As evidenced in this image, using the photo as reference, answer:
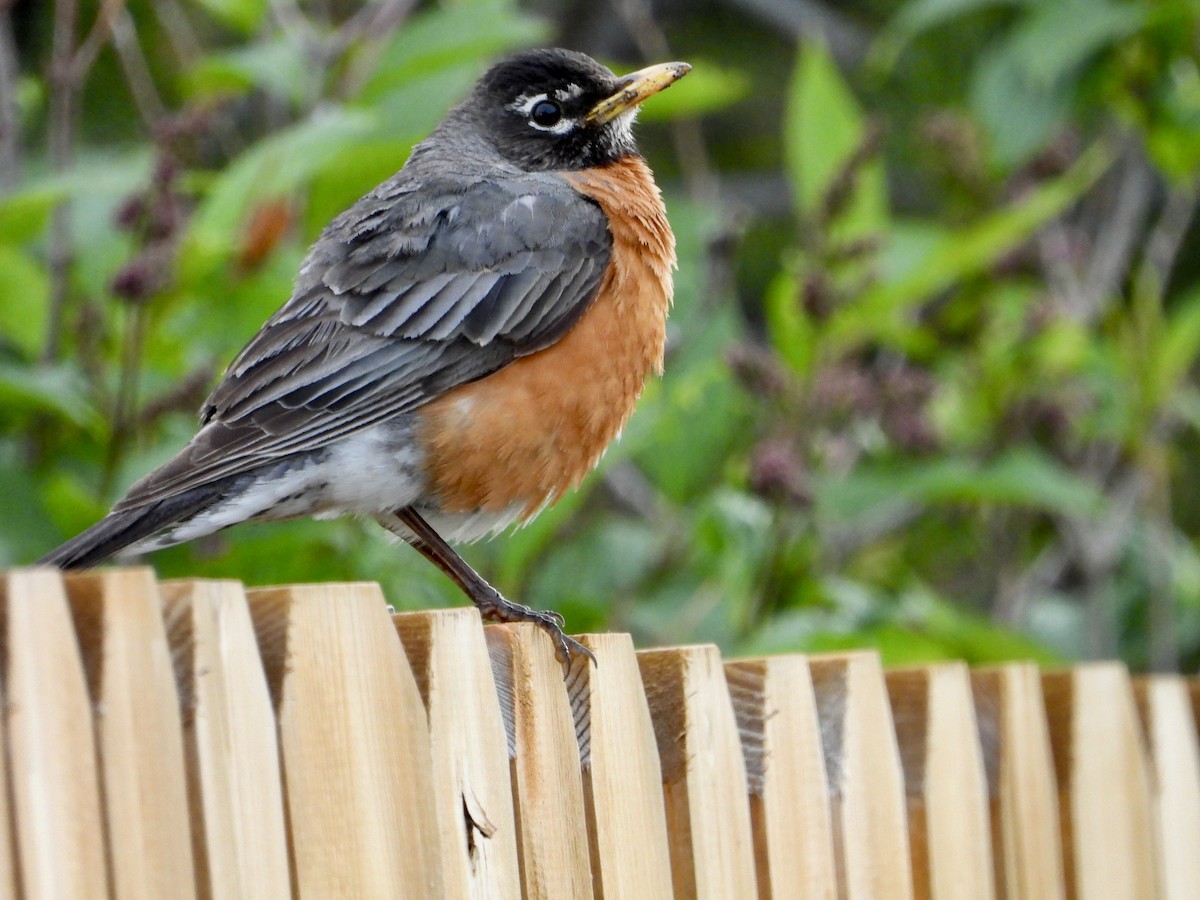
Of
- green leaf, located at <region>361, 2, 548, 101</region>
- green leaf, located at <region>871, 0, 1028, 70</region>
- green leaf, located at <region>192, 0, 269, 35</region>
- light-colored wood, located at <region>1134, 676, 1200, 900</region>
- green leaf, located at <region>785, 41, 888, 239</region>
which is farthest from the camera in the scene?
green leaf, located at <region>871, 0, 1028, 70</region>

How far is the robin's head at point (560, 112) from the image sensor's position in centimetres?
356

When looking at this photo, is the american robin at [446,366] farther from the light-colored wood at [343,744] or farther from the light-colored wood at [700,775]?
the light-colored wood at [343,744]

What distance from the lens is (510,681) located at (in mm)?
1940

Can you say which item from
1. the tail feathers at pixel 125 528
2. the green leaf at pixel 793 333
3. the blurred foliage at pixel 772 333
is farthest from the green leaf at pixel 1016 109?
the tail feathers at pixel 125 528

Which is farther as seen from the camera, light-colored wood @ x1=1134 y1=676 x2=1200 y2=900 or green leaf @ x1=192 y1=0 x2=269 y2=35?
green leaf @ x1=192 y1=0 x2=269 y2=35

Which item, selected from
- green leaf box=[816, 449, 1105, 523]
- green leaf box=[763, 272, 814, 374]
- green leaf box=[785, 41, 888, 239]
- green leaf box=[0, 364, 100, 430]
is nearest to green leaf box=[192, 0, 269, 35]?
green leaf box=[0, 364, 100, 430]

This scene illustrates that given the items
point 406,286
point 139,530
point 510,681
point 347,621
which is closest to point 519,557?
point 406,286

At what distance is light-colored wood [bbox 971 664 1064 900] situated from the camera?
2609mm

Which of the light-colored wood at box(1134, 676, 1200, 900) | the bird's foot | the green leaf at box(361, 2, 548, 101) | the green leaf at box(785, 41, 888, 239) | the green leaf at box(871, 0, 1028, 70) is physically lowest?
the light-colored wood at box(1134, 676, 1200, 900)

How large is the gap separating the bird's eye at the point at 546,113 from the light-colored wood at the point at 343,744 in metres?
2.10

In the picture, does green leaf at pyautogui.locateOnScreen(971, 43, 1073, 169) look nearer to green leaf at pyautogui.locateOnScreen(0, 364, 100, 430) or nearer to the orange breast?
the orange breast

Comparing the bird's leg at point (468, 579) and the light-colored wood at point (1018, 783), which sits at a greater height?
the bird's leg at point (468, 579)

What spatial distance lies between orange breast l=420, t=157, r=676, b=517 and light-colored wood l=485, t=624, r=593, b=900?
93 cm

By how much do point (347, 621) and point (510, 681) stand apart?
31 cm
